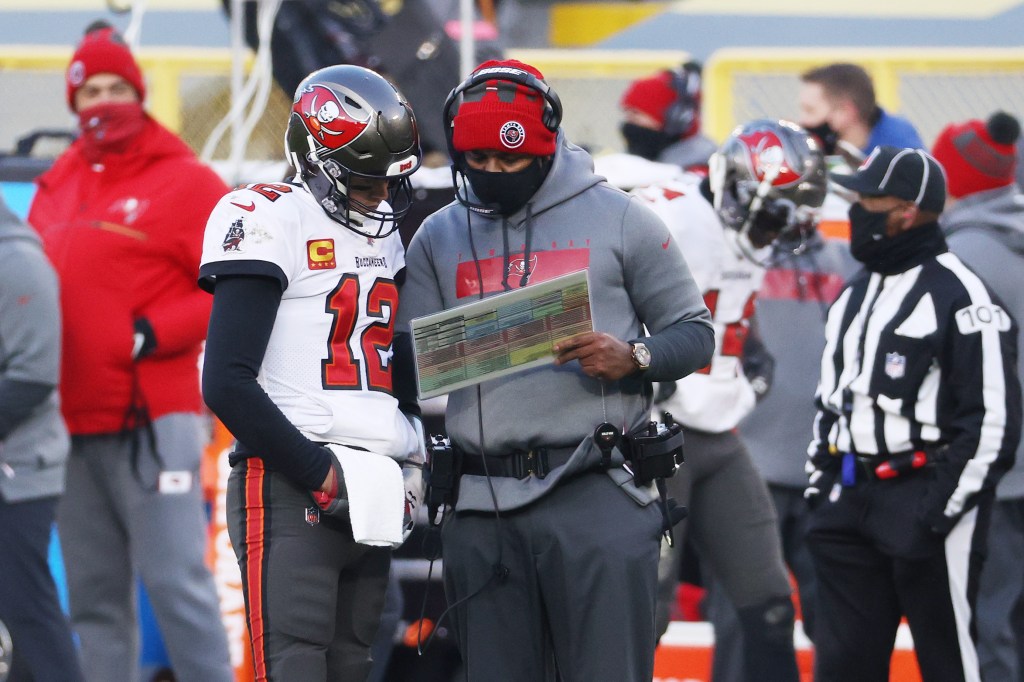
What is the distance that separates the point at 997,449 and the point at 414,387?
5.89 ft

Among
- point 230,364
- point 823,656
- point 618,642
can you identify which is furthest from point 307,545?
point 823,656

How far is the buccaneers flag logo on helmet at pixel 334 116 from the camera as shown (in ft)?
12.3

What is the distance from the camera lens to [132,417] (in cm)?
514

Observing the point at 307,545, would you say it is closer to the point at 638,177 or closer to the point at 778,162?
the point at 778,162

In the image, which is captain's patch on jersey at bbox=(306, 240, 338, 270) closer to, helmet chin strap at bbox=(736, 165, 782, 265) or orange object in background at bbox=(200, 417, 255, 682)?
helmet chin strap at bbox=(736, 165, 782, 265)

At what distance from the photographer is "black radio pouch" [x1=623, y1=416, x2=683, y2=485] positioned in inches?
147

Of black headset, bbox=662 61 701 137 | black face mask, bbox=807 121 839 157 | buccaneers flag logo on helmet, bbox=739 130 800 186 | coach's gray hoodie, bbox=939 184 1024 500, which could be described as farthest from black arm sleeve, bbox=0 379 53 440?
black face mask, bbox=807 121 839 157

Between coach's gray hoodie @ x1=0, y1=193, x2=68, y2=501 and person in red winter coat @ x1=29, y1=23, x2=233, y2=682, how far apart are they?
21 cm

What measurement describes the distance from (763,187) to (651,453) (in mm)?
2101

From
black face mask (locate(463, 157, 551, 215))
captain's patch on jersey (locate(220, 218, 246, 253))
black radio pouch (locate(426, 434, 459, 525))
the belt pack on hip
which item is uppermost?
Result: black face mask (locate(463, 157, 551, 215))

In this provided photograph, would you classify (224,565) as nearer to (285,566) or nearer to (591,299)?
(285,566)

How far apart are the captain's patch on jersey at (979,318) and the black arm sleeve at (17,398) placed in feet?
8.93

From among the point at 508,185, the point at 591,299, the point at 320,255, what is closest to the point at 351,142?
the point at 320,255

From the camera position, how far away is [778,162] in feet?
18.5
